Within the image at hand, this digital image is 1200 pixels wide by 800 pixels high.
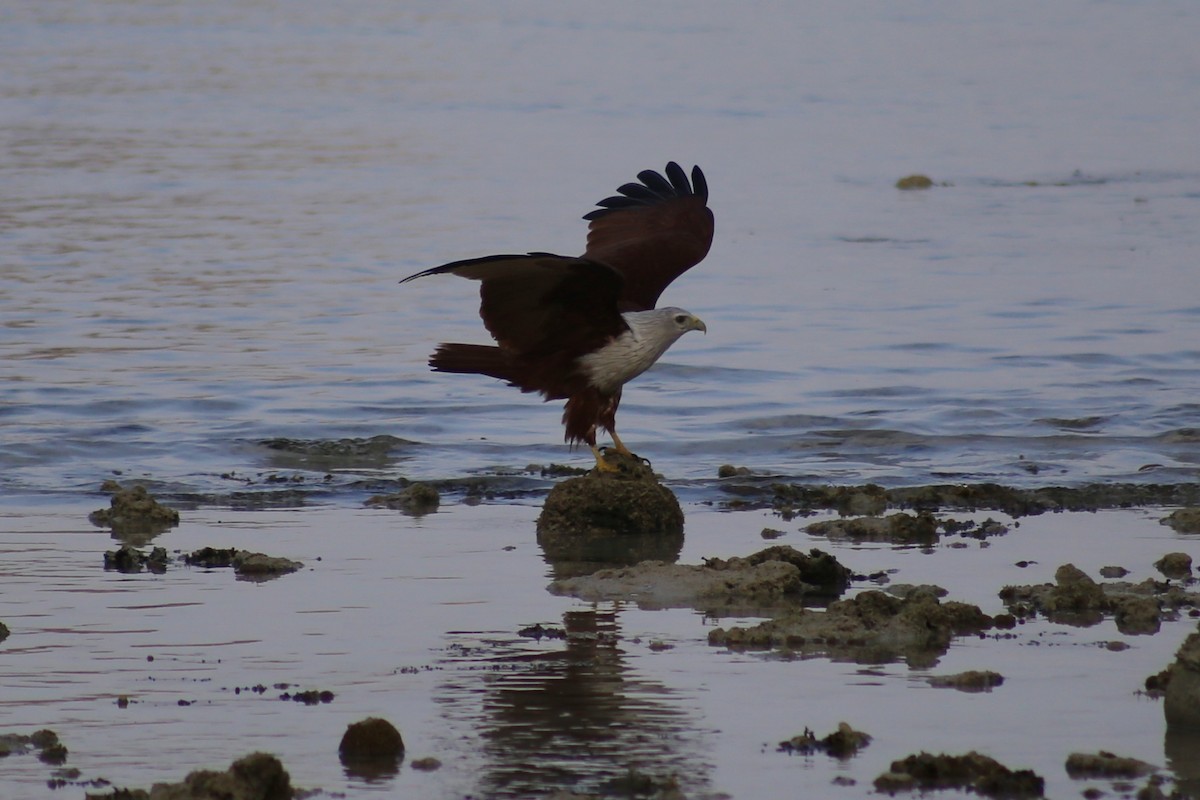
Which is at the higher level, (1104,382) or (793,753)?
(1104,382)

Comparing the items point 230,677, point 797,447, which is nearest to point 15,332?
point 797,447

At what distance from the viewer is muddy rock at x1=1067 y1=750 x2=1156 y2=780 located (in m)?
4.54

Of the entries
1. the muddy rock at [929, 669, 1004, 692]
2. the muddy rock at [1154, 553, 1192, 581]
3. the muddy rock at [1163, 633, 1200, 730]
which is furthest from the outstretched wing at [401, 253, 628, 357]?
the muddy rock at [1163, 633, 1200, 730]

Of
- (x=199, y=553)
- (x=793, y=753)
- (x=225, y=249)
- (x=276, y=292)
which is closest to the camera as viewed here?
(x=793, y=753)

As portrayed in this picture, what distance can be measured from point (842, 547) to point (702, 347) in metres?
5.79

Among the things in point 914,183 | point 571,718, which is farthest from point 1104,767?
point 914,183

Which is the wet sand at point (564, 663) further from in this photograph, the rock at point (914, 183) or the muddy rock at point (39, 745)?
the rock at point (914, 183)

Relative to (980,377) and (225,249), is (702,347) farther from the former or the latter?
(225,249)

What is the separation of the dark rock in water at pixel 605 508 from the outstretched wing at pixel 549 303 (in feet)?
2.05

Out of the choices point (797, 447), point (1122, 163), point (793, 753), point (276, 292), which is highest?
point (1122, 163)

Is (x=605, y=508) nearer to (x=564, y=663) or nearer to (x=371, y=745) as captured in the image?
(x=564, y=663)

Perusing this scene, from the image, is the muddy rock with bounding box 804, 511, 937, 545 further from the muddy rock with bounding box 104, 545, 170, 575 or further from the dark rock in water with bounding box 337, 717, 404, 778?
the dark rock in water with bounding box 337, 717, 404, 778

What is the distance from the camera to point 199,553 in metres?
7.15

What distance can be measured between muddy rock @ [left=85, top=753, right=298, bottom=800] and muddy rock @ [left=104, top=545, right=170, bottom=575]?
8.96 ft
